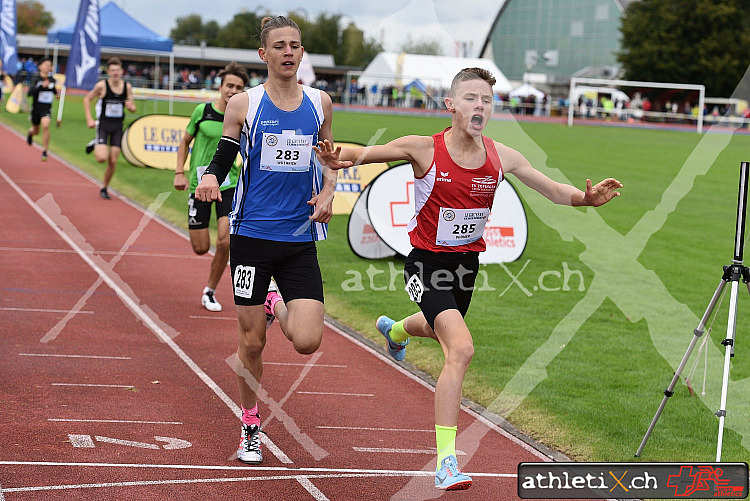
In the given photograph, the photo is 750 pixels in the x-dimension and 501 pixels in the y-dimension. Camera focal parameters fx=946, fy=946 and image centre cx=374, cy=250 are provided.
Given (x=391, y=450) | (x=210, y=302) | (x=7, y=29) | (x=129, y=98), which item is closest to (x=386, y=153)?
(x=391, y=450)

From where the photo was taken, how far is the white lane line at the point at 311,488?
499cm

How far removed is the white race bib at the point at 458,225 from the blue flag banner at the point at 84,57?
21.9m

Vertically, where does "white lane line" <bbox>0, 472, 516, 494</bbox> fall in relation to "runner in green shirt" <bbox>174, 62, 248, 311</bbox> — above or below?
below

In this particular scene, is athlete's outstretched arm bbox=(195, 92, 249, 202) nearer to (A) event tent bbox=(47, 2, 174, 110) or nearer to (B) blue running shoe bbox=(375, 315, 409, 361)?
(B) blue running shoe bbox=(375, 315, 409, 361)

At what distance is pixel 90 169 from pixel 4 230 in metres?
8.93

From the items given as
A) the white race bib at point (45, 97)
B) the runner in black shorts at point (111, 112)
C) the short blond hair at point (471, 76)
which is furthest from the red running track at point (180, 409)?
the white race bib at point (45, 97)

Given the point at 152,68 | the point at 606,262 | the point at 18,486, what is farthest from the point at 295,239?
the point at 152,68

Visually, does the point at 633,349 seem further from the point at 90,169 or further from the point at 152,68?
the point at 152,68

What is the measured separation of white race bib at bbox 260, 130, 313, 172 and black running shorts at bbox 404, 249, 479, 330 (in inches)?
33.4

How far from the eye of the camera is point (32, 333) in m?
8.26

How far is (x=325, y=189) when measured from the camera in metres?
5.39

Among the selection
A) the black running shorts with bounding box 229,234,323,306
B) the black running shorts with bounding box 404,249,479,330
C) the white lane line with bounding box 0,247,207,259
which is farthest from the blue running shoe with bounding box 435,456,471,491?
the white lane line with bounding box 0,247,207,259

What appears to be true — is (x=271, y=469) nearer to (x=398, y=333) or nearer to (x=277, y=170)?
(x=398, y=333)

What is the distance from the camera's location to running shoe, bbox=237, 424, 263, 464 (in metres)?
5.40
